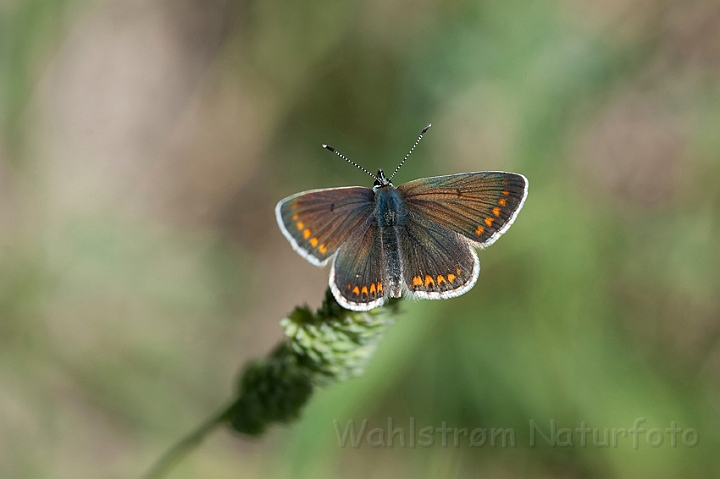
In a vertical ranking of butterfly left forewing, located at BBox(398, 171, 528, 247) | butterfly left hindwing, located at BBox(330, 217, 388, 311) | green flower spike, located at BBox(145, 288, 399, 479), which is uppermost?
butterfly left forewing, located at BBox(398, 171, 528, 247)

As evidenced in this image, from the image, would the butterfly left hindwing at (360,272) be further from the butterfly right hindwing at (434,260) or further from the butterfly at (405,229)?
the butterfly right hindwing at (434,260)

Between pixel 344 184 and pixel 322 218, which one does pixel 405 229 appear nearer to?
pixel 322 218

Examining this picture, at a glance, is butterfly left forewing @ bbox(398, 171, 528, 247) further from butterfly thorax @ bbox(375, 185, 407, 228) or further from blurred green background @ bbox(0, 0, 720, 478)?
blurred green background @ bbox(0, 0, 720, 478)

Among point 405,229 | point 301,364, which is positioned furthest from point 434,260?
point 301,364

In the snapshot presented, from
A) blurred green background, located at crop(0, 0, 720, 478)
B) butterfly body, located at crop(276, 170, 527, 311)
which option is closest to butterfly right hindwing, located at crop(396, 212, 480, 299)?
butterfly body, located at crop(276, 170, 527, 311)

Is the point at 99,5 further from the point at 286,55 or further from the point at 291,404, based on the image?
the point at 291,404

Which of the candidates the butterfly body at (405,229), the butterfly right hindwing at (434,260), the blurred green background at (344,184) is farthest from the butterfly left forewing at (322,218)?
the blurred green background at (344,184)
